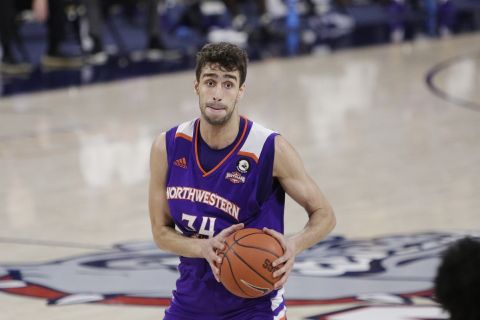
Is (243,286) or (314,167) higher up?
(243,286)

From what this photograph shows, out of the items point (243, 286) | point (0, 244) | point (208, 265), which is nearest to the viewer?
point (243, 286)

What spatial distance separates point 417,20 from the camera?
20656 mm

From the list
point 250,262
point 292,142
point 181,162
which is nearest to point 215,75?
point 181,162

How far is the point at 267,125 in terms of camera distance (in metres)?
10.9

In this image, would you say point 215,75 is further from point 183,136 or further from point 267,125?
point 267,125

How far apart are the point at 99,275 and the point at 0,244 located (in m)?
1.03

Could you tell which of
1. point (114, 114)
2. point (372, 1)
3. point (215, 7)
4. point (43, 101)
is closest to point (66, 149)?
point (114, 114)

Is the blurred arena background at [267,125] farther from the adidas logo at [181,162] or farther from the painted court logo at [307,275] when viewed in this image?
the adidas logo at [181,162]

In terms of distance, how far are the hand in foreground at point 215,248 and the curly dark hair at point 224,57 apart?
1.83 ft

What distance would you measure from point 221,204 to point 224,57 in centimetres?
53

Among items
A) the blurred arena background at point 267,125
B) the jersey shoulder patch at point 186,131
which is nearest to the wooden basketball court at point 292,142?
the blurred arena background at point 267,125

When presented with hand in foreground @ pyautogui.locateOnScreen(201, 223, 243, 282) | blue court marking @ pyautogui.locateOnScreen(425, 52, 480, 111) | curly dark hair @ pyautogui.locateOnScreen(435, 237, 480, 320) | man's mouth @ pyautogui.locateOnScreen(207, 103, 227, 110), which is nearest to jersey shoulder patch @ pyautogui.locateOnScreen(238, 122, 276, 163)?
man's mouth @ pyautogui.locateOnScreen(207, 103, 227, 110)

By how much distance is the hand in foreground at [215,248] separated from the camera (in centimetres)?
375

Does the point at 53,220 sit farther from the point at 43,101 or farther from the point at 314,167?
the point at 43,101
